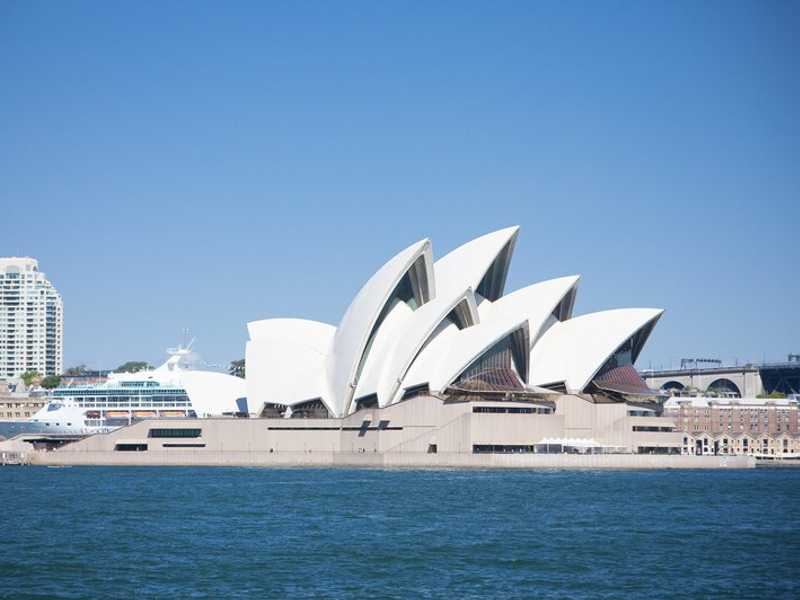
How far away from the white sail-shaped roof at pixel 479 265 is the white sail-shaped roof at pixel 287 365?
8.64 metres

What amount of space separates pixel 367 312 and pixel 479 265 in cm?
696

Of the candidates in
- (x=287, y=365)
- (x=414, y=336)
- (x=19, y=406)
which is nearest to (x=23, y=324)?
(x=19, y=406)

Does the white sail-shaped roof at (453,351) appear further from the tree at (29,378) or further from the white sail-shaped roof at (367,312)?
the tree at (29,378)

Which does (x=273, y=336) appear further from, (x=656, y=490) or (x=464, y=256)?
(x=656, y=490)

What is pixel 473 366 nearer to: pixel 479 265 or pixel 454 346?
pixel 454 346

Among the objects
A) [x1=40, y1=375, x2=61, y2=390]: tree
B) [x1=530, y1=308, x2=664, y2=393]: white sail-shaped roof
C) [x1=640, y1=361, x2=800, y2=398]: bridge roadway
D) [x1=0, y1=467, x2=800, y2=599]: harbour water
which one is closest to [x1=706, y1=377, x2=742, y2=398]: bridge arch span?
[x1=640, y1=361, x2=800, y2=398]: bridge roadway

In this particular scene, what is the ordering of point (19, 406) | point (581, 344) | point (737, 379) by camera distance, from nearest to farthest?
point (581, 344) → point (19, 406) → point (737, 379)

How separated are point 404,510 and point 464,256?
32165 mm

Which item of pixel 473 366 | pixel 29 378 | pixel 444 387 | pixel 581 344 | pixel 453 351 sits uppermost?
pixel 29 378

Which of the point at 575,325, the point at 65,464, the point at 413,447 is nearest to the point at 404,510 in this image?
the point at 413,447

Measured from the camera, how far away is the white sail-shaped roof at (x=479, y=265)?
72750mm

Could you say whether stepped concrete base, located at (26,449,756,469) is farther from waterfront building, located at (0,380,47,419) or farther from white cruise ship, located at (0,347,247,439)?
waterfront building, located at (0,380,47,419)

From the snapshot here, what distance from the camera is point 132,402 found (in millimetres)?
95188

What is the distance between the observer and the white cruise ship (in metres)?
91.6
